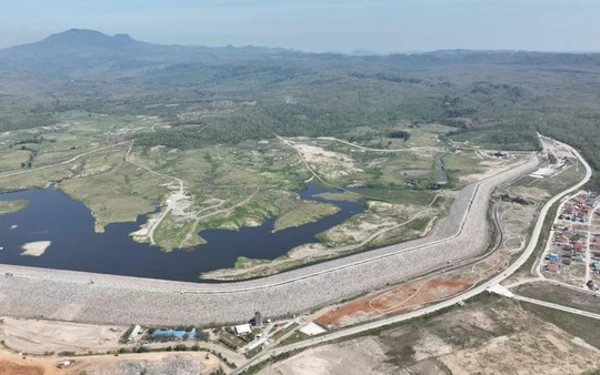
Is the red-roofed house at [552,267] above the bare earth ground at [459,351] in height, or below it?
above

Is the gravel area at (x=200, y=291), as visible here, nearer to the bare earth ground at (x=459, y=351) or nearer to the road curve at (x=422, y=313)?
the road curve at (x=422, y=313)

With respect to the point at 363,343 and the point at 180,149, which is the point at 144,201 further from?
the point at 363,343

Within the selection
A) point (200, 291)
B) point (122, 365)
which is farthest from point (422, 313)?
point (122, 365)

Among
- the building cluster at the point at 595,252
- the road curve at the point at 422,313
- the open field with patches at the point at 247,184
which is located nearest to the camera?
the road curve at the point at 422,313

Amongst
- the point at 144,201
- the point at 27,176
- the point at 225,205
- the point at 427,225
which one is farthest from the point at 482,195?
the point at 27,176

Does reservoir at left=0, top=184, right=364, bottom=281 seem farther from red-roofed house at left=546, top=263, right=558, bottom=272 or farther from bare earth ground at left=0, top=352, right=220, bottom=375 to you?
red-roofed house at left=546, top=263, right=558, bottom=272

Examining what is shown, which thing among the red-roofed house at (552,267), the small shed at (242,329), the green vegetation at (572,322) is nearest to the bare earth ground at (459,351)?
the green vegetation at (572,322)
